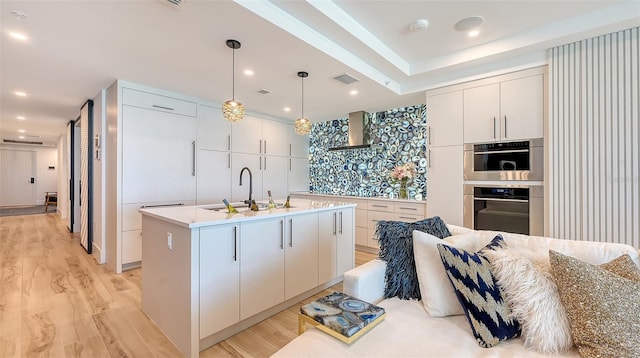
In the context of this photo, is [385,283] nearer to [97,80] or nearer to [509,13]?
[509,13]

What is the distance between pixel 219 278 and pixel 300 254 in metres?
0.83

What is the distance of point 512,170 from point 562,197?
1.69ft

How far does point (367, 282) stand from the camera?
1509 millimetres

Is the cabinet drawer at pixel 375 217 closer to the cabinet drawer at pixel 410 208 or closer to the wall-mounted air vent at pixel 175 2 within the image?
the cabinet drawer at pixel 410 208

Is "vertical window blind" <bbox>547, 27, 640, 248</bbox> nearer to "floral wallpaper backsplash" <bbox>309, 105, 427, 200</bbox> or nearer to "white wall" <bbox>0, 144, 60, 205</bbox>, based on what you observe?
"floral wallpaper backsplash" <bbox>309, 105, 427, 200</bbox>

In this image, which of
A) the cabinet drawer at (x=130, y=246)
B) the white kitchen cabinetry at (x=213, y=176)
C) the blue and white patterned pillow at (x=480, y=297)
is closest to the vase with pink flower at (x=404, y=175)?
the white kitchen cabinetry at (x=213, y=176)

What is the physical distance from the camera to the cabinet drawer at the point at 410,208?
381 cm

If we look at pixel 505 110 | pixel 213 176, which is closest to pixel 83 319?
pixel 213 176

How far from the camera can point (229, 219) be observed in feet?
6.31

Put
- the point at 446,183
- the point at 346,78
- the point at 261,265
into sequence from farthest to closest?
the point at 446,183 → the point at 346,78 → the point at 261,265

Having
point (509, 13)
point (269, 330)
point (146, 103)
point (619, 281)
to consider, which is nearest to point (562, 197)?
point (509, 13)

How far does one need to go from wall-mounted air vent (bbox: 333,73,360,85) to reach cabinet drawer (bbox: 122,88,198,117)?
2.28 m

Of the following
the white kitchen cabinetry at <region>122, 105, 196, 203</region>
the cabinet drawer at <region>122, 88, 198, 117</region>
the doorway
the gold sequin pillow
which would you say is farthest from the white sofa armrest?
the doorway

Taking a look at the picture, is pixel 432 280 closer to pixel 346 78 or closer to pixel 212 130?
pixel 346 78
